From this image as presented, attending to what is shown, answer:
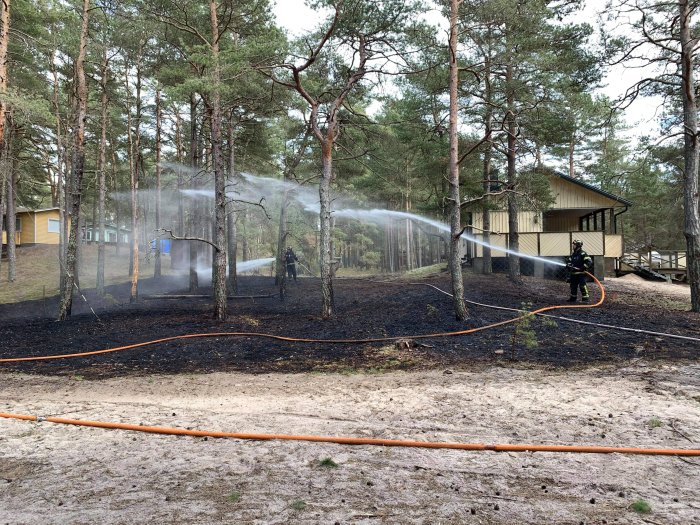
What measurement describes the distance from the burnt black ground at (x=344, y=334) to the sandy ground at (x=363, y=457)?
4.65ft

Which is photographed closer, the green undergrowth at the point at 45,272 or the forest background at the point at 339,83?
the forest background at the point at 339,83

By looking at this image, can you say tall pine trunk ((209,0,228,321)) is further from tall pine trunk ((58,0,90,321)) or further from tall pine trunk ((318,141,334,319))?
tall pine trunk ((58,0,90,321))

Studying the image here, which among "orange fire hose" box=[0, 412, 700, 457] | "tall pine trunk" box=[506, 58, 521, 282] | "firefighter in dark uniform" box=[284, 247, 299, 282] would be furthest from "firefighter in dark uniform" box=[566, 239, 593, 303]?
"firefighter in dark uniform" box=[284, 247, 299, 282]

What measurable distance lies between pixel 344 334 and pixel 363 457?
6185 mm

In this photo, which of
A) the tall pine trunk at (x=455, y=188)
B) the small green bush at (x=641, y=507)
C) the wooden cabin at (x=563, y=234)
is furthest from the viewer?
the wooden cabin at (x=563, y=234)

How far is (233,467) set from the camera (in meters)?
3.38

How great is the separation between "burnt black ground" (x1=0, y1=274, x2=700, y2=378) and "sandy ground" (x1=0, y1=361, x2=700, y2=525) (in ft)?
4.65

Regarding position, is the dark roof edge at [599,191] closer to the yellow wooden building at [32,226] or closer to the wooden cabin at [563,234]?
the wooden cabin at [563,234]

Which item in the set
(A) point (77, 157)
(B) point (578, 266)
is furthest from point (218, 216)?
(B) point (578, 266)

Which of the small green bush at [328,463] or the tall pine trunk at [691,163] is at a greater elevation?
the tall pine trunk at [691,163]

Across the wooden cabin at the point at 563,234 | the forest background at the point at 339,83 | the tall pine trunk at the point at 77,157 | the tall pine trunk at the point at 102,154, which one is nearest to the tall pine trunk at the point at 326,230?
the forest background at the point at 339,83

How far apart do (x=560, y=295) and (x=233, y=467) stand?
13.2 m

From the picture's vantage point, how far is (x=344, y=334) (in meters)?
9.73

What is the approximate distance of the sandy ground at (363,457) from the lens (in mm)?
2729
